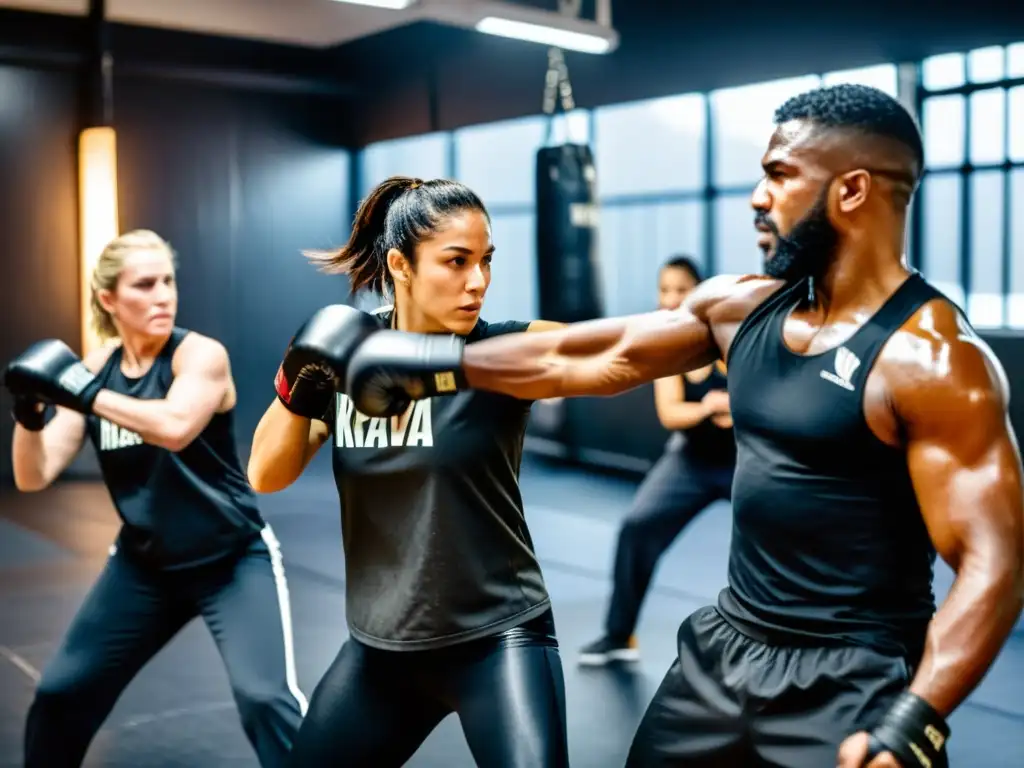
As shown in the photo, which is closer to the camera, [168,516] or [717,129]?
[168,516]

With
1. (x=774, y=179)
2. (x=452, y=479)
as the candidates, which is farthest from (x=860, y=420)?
(x=452, y=479)

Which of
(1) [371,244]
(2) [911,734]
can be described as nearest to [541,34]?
(1) [371,244]

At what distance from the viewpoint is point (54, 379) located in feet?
9.24

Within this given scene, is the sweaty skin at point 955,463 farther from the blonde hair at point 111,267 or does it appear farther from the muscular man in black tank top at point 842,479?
the blonde hair at point 111,267

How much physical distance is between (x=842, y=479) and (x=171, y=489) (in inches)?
66.2

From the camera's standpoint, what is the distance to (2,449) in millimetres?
9711

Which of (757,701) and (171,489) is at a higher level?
(171,489)

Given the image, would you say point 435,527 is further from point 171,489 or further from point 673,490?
point 673,490

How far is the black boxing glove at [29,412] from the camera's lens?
2924 millimetres

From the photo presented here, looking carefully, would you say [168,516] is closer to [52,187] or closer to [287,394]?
[287,394]

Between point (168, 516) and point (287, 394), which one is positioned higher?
point (287, 394)

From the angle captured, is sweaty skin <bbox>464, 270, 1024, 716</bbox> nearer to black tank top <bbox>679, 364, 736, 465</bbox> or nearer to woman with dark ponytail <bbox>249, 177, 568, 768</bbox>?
woman with dark ponytail <bbox>249, 177, 568, 768</bbox>

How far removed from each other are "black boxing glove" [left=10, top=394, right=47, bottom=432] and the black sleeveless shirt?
1.13m

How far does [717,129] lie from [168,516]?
6.42 meters
